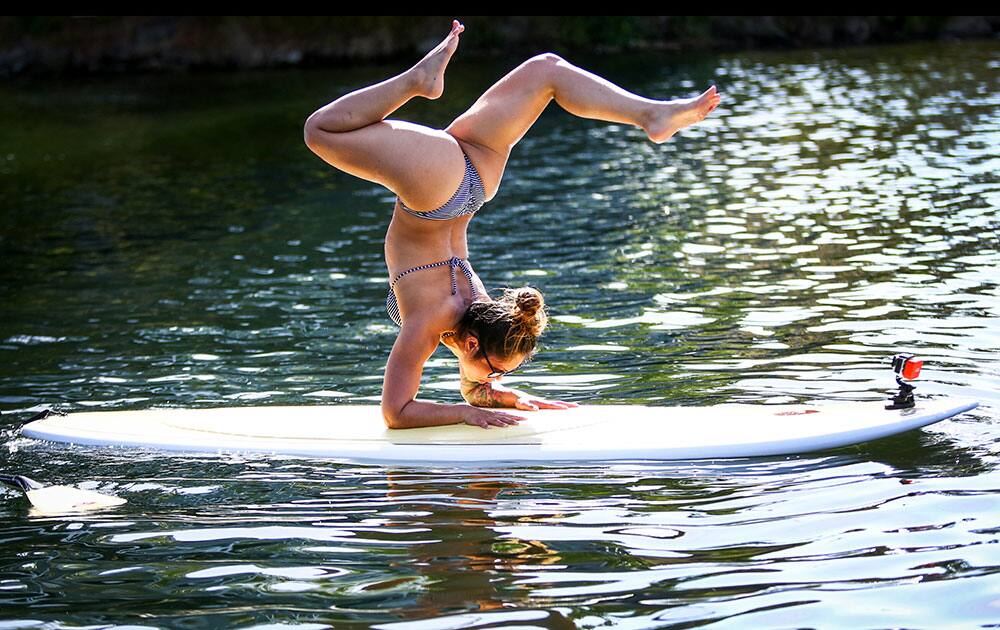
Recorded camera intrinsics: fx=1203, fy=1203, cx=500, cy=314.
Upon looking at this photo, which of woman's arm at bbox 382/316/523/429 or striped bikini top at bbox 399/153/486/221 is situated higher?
striped bikini top at bbox 399/153/486/221

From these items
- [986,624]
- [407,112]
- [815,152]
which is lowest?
[986,624]

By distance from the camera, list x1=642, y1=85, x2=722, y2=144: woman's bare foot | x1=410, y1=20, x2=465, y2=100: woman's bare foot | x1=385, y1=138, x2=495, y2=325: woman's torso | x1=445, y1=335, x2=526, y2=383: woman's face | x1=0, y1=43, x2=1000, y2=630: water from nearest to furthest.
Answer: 1. x1=0, y1=43, x2=1000, y2=630: water
2. x1=642, y1=85, x2=722, y2=144: woman's bare foot
3. x1=410, y1=20, x2=465, y2=100: woman's bare foot
4. x1=445, y1=335, x2=526, y2=383: woman's face
5. x1=385, y1=138, x2=495, y2=325: woman's torso

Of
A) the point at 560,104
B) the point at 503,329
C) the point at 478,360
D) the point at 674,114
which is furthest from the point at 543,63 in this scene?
the point at 478,360

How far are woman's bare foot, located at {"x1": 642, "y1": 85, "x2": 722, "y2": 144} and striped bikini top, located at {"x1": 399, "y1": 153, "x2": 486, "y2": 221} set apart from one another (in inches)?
33.6

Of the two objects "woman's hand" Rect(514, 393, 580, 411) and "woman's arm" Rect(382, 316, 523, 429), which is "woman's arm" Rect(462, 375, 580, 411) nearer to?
"woman's hand" Rect(514, 393, 580, 411)

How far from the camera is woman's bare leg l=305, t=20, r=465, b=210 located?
5.27m

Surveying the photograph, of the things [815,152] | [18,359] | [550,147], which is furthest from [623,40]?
[18,359]

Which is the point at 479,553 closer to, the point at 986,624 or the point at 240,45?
the point at 986,624

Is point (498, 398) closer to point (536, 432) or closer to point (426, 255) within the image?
point (536, 432)

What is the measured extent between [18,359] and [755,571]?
547cm

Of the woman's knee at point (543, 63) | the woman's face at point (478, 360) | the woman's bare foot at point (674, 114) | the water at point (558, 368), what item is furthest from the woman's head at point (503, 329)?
the woman's knee at point (543, 63)

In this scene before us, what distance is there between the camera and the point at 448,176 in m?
5.43

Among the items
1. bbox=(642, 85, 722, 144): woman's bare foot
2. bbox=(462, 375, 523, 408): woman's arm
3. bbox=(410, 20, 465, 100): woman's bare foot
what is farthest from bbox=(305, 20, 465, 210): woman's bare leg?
bbox=(462, 375, 523, 408): woman's arm

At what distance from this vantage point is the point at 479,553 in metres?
4.41
